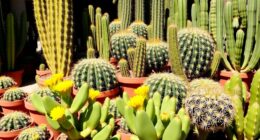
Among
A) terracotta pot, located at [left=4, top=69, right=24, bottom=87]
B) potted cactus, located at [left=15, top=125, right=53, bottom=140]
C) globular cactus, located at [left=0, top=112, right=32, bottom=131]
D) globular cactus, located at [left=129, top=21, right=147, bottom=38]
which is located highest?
globular cactus, located at [left=129, top=21, right=147, bottom=38]

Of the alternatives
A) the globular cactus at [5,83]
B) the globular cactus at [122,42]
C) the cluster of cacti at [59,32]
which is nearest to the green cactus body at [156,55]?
the globular cactus at [122,42]

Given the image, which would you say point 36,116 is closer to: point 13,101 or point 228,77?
point 13,101

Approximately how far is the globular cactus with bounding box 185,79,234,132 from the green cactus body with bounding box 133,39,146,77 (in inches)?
38.2

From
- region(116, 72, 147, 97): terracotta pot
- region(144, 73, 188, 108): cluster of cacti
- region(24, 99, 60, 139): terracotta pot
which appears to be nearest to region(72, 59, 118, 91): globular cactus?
Result: region(116, 72, 147, 97): terracotta pot

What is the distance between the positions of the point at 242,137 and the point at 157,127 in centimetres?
80

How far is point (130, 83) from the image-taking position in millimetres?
3070

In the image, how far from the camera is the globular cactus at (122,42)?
350 centimetres

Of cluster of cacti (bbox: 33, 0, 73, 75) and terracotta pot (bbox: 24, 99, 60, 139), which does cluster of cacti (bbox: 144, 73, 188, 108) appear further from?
cluster of cacti (bbox: 33, 0, 73, 75)

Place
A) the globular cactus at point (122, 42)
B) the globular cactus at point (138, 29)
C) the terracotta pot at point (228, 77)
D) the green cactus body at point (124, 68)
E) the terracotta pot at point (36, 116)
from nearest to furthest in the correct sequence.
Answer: the terracotta pot at point (36, 116) < the green cactus body at point (124, 68) < the terracotta pot at point (228, 77) < the globular cactus at point (122, 42) < the globular cactus at point (138, 29)

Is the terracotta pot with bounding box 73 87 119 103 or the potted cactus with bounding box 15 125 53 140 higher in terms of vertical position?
Answer: the terracotta pot with bounding box 73 87 119 103

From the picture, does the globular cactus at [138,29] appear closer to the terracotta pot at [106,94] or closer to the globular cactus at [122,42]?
the globular cactus at [122,42]

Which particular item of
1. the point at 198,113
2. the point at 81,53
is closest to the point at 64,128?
the point at 198,113

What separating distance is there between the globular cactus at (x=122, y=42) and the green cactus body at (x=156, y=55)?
0.29m

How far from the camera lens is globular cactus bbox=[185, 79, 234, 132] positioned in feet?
6.65
